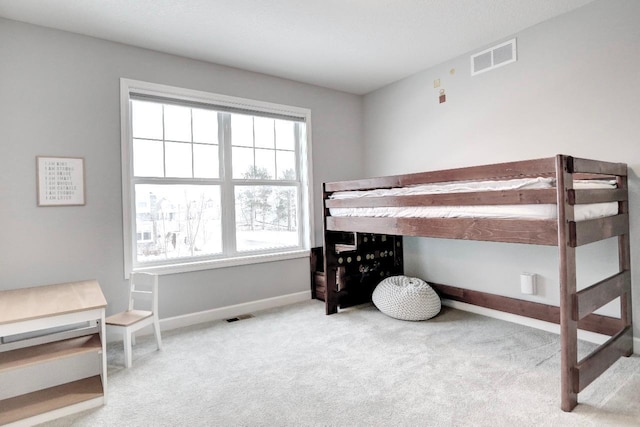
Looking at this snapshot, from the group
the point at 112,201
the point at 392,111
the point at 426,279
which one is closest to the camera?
the point at 112,201

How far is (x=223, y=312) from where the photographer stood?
3.40m

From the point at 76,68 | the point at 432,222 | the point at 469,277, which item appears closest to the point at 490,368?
the point at 432,222

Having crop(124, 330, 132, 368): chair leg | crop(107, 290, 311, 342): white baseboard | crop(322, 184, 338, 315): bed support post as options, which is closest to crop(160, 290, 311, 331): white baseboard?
crop(107, 290, 311, 342): white baseboard

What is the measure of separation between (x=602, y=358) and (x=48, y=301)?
3216 mm

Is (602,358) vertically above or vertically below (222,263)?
below

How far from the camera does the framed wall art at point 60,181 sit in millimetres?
2594

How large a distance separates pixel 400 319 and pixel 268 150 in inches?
84.7

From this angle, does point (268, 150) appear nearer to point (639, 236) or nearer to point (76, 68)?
point (76, 68)

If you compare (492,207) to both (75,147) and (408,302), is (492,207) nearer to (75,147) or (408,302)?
(408,302)

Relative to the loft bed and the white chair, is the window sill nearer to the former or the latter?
the white chair

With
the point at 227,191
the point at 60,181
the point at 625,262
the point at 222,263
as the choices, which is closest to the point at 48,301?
the point at 60,181

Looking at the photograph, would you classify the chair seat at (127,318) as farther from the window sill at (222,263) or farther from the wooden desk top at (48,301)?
the window sill at (222,263)

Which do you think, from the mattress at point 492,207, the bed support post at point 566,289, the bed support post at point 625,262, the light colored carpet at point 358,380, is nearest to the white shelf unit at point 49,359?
the light colored carpet at point 358,380

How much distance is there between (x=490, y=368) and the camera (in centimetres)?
222
